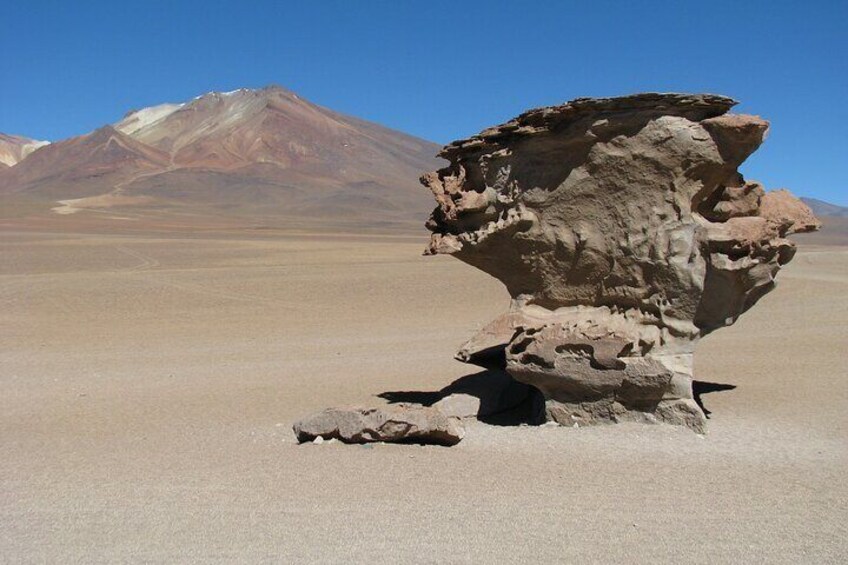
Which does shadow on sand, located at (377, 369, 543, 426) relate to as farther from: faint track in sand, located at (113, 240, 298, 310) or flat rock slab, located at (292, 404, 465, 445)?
faint track in sand, located at (113, 240, 298, 310)

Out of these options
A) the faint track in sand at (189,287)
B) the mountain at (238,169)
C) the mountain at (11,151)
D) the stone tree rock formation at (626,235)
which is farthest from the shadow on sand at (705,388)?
the mountain at (11,151)

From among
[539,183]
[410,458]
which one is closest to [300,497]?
[410,458]

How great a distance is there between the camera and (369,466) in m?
7.43

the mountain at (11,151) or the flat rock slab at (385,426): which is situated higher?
the mountain at (11,151)

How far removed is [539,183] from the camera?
8945mm

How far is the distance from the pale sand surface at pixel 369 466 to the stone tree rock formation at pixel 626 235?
1.85 feet

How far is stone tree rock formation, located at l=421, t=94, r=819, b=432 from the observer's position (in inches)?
321

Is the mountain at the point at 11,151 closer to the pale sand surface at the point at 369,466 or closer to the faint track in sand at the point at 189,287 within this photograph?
the faint track in sand at the point at 189,287

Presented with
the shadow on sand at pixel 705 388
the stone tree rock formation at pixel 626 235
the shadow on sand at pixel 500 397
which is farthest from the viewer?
the shadow on sand at pixel 705 388

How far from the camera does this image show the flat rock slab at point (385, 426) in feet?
26.1

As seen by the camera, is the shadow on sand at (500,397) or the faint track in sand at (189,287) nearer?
the shadow on sand at (500,397)

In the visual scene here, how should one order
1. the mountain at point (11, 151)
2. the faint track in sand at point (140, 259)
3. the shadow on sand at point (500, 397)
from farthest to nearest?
the mountain at point (11, 151) < the faint track in sand at point (140, 259) < the shadow on sand at point (500, 397)

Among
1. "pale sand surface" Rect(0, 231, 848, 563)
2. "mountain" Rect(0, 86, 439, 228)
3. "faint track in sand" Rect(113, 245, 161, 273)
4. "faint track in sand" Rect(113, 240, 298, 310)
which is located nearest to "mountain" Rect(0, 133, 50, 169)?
"mountain" Rect(0, 86, 439, 228)

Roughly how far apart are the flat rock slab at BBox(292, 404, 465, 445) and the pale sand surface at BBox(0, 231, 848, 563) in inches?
7.2
